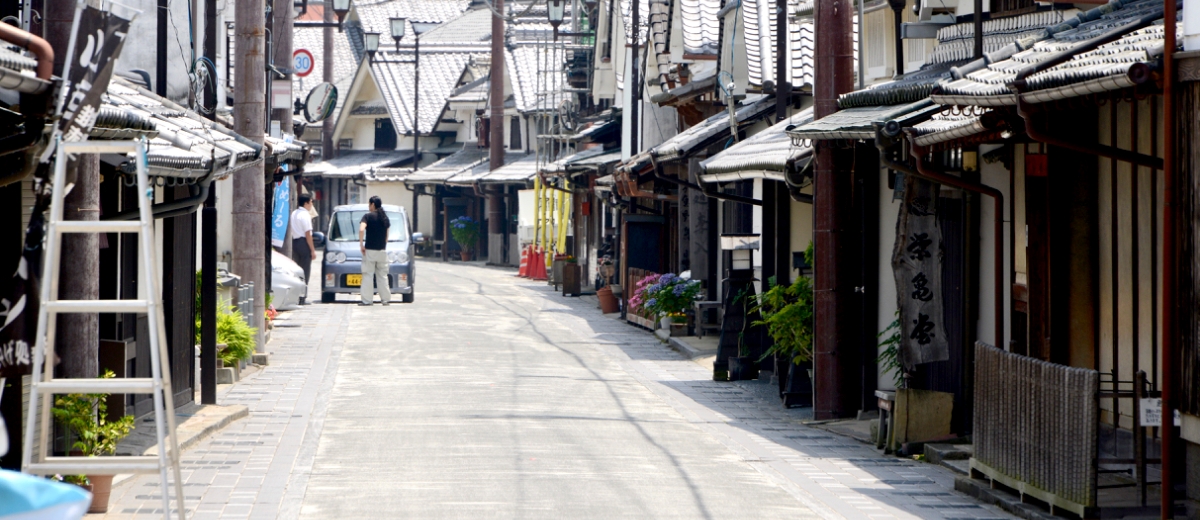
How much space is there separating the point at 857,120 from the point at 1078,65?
3524mm

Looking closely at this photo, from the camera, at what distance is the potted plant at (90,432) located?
7.94 meters

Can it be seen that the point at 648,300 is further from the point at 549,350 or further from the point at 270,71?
the point at 270,71

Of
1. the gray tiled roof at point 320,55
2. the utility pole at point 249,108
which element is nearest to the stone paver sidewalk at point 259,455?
the utility pole at point 249,108

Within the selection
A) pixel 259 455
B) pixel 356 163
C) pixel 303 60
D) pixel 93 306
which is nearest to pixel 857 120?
pixel 259 455

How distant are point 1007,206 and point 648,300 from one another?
1120 cm

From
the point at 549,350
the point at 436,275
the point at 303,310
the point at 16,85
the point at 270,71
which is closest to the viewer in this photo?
the point at 16,85

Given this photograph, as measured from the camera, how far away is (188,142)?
32.4 ft

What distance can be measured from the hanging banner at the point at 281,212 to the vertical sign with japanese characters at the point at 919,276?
15.0 m

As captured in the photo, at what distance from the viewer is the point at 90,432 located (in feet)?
26.2

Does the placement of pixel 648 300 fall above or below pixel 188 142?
below

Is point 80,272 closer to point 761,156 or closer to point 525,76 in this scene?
point 761,156

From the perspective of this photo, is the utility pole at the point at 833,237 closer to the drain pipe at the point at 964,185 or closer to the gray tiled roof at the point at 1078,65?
the drain pipe at the point at 964,185

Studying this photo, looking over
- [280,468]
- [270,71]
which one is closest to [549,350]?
[270,71]

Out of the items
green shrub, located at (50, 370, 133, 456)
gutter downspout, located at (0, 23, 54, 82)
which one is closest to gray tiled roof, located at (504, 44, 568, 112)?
green shrub, located at (50, 370, 133, 456)
